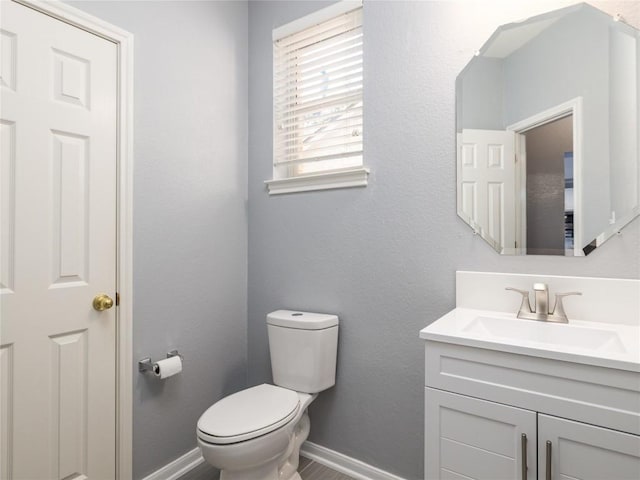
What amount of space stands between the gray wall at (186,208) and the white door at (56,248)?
14 centimetres

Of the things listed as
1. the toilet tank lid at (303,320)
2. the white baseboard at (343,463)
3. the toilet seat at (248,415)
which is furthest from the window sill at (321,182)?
the white baseboard at (343,463)

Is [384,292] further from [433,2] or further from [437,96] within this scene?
[433,2]

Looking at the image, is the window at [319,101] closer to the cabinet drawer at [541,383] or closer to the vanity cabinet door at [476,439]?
the cabinet drawer at [541,383]

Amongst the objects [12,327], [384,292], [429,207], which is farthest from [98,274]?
[429,207]

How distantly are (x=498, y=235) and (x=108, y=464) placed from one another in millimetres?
1884

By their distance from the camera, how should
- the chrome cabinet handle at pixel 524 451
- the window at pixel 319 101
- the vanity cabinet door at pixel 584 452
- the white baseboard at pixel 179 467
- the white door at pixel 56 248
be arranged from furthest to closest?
the window at pixel 319 101, the white baseboard at pixel 179 467, the white door at pixel 56 248, the chrome cabinet handle at pixel 524 451, the vanity cabinet door at pixel 584 452

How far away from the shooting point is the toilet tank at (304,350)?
172 centimetres

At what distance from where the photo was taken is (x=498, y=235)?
56.5 inches

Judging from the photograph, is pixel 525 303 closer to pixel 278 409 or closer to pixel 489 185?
pixel 489 185

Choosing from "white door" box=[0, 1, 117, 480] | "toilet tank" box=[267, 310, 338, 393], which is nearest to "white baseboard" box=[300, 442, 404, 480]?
"toilet tank" box=[267, 310, 338, 393]

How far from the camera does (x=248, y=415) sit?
56.7 inches

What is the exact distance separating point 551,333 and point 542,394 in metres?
0.31

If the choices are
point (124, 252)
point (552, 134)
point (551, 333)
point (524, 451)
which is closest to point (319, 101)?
point (552, 134)

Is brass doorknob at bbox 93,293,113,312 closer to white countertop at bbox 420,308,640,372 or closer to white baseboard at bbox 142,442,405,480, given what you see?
white baseboard at bbox 142,442,405,480
